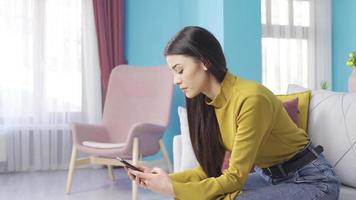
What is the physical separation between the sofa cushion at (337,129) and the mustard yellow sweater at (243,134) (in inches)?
18.8

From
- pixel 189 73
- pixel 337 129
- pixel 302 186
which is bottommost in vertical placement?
pixel 302 186

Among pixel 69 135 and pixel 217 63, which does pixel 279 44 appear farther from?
pixel 217 63

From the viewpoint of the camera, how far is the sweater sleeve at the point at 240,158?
3.95 feet

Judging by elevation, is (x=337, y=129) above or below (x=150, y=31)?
below

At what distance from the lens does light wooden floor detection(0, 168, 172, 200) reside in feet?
10.1

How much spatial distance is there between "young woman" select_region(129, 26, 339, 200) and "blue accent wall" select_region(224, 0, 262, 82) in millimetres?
2159

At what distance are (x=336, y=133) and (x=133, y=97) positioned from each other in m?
2.26

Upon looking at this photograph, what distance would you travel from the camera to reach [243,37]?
356cm

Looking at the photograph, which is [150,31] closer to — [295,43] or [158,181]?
[295,43]

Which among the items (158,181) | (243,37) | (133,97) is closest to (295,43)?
(243,37)

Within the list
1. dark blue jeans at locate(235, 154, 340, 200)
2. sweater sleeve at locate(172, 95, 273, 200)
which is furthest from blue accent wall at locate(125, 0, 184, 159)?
sweater sleeve at locate(172, 95, 273, 200)

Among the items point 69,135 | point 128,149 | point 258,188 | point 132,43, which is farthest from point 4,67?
point 258,188

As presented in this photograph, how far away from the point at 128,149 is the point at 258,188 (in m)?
1.84

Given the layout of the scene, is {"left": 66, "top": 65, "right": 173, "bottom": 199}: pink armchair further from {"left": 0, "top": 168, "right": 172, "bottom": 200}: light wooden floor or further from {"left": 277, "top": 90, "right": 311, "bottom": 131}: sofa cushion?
{"left": 277, "top": 90, "right": 311, "bottom": 131}: sofa cushion
